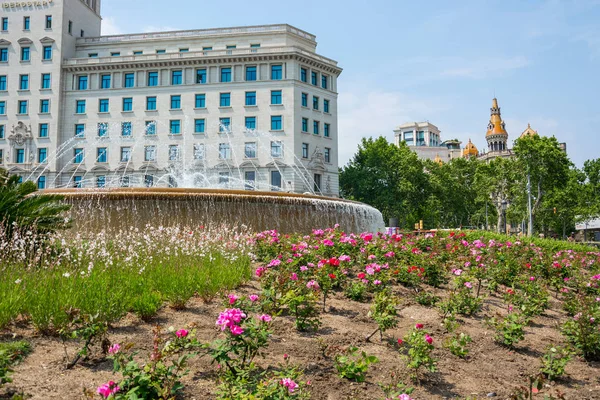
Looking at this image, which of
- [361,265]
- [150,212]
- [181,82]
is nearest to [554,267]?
[361,265]

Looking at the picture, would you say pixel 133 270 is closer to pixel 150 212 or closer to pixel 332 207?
pixel 150 212

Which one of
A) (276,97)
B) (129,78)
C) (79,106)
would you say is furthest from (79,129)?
(276,97)

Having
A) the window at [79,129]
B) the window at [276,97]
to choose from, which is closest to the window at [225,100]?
the window at [276,97]

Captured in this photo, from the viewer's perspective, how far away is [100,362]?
3609mm

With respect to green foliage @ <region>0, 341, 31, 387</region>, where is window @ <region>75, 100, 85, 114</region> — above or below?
above

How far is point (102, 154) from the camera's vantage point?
4962 centimetres

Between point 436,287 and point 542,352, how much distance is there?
222 cm

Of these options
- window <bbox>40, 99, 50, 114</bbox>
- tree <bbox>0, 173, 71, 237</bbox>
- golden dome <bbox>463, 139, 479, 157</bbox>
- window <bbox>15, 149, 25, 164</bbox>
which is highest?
golden dome <bbox>463, 139, 479, 157</bbox>

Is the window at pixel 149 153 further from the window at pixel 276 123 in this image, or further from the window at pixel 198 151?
the window at pixel 276 123

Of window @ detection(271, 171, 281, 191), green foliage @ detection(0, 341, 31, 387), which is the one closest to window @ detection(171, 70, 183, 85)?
window @ detection(271, 171, 281, 191)

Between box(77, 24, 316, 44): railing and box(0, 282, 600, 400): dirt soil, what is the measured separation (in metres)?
50.3

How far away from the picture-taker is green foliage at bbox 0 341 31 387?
3.02 meters

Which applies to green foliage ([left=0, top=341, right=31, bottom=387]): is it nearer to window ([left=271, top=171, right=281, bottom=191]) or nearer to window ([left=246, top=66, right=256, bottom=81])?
window ([left=271, top=171, right=281, bottom=191])

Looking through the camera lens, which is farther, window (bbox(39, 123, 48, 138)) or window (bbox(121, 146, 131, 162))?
window (bbox(39, 123, 48, 138))
